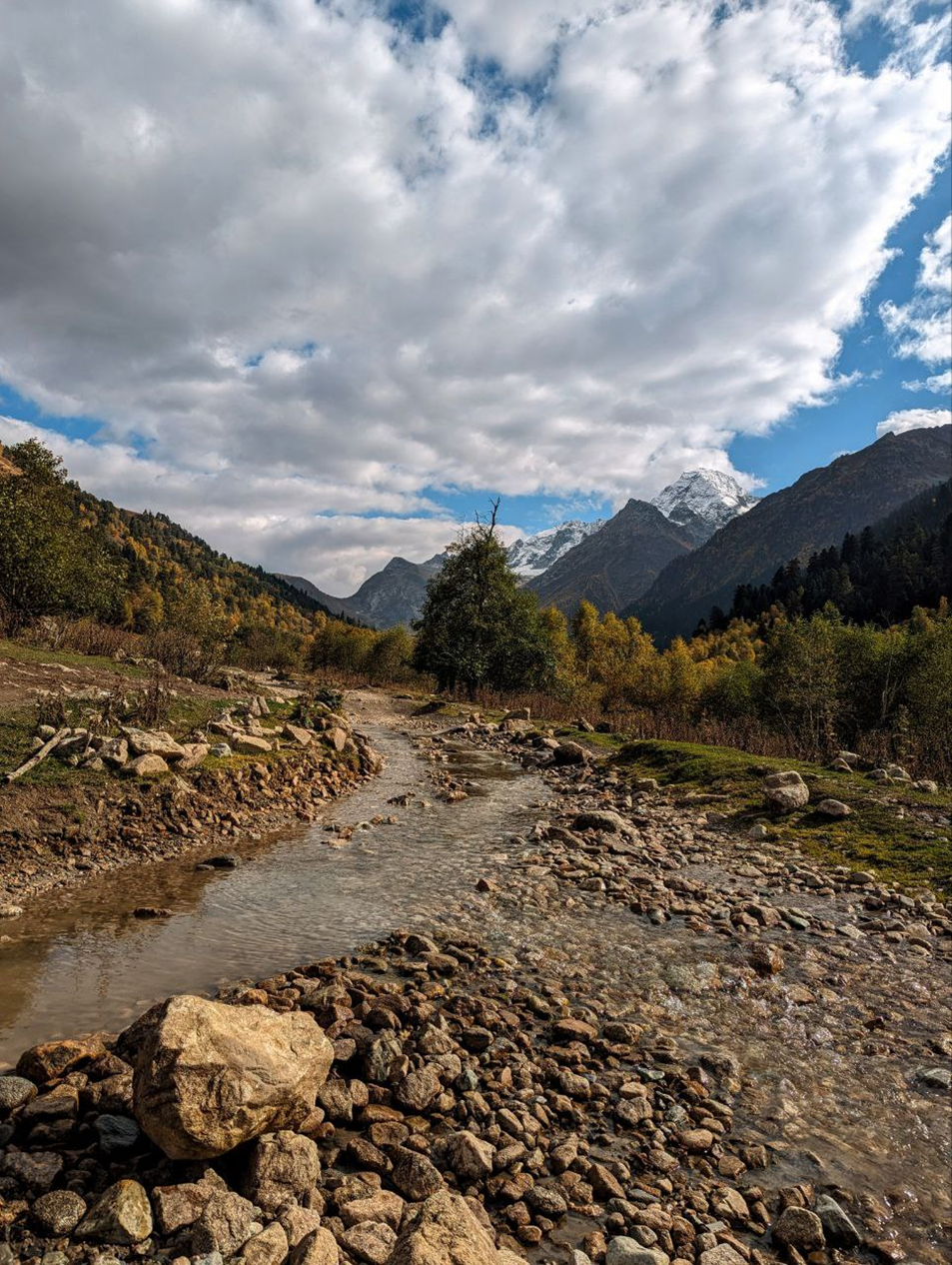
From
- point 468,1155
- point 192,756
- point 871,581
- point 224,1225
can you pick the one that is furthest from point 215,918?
point 871,581

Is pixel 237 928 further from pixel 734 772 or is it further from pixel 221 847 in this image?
pixel 734 772

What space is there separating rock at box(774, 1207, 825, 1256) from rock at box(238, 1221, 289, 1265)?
125 inches

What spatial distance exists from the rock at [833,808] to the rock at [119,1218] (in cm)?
1561

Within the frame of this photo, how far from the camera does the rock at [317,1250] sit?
3.27m

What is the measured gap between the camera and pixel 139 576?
545 ft

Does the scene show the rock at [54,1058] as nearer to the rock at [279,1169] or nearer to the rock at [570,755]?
the rock at [279,1169]

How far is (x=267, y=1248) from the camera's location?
3.36m

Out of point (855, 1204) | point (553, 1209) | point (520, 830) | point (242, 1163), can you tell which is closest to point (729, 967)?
point (855, 1204)

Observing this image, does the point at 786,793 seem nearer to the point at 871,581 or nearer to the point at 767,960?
the point at 767,960

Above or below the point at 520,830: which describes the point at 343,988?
above

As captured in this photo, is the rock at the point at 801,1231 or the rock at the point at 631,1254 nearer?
the rock at the point at 631,1254

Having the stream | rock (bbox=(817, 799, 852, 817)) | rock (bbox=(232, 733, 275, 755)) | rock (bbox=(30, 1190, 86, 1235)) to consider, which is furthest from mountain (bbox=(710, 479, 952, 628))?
rock (bbox=(30, 1190, 86, 1235))

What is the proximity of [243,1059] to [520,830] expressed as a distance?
1177 centimetres

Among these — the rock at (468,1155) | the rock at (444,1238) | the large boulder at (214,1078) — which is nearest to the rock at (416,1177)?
the rock at (468,1155)
